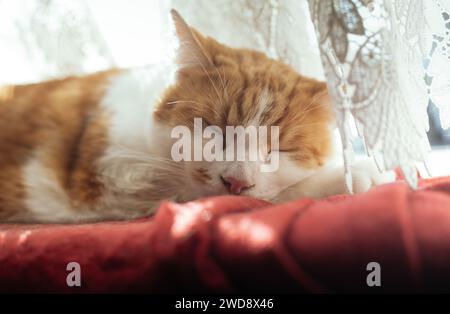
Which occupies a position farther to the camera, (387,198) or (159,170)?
(159,170)

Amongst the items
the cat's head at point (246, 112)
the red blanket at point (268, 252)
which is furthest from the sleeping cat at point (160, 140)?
the red blanket at point (268, 252)

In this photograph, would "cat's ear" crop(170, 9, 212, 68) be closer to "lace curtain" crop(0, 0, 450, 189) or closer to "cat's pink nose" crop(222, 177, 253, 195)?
"lace curtain" crop(0, 0, 450, 189)

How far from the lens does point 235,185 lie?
0.86 meters

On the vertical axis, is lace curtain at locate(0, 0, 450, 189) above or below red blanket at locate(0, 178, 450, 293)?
above

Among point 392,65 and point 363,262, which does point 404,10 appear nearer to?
point 392,65

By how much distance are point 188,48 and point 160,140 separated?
0.74 ft

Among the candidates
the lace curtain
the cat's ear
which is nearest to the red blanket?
the lace curtain

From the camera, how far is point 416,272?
36 centimetres

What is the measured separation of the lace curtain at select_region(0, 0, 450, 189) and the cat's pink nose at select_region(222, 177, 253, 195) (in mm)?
254

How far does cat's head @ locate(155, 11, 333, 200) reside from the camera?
883mm

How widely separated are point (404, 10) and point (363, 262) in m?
0.53

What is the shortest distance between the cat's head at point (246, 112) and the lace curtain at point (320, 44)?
0.30 ft
